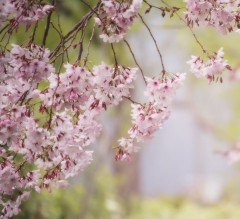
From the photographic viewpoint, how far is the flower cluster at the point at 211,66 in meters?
1.48

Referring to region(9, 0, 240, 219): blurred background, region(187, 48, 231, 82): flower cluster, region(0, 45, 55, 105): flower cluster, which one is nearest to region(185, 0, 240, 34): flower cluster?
region(187, 48, 231, 82): flower cluster

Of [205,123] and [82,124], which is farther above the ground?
[205,123]

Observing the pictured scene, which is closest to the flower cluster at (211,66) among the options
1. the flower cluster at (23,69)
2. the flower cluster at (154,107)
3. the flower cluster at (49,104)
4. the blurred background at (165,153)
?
the flower cluster at (154,107)

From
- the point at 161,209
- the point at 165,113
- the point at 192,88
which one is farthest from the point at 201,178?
the point at 165,113

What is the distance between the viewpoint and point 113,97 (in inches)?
56.1

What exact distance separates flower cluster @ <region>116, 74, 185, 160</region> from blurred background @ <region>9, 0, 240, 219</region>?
209 millimetres

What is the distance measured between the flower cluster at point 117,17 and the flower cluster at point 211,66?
293mm

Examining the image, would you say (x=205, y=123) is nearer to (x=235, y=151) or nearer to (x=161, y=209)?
(x=161, y=209)

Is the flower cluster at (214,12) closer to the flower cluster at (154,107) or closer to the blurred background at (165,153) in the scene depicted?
the flower cluster at (154,107)

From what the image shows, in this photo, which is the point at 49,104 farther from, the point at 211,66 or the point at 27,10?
the point at 211,66

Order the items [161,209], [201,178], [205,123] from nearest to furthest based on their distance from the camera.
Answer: [161,209]
[205,123]
[201,178]

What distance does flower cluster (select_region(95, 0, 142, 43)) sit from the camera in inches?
51.9

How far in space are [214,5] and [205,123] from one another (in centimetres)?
623

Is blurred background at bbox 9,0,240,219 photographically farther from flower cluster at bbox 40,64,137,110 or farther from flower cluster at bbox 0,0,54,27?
flower cluster at bbox 0,0,54,27
